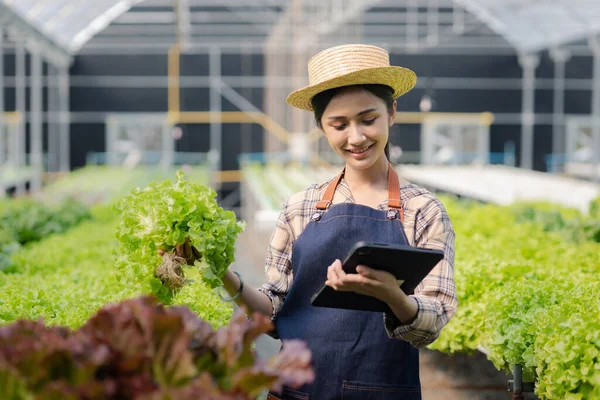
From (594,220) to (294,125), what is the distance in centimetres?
1224

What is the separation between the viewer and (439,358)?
16.0 ft

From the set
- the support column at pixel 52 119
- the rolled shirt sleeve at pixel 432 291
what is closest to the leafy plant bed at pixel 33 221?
the rolled shirt sleeve at pixel 432 291

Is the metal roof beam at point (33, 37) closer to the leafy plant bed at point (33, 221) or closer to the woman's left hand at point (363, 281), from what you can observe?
the leafy plant bed at point (33, 221)

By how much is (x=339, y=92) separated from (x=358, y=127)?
0.14 metres

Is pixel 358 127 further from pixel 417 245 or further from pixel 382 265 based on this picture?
pixel 382 265

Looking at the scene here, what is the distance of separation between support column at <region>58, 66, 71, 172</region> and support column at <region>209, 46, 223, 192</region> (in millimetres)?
3850

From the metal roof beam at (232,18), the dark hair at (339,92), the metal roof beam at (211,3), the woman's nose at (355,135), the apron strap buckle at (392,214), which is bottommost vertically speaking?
the apron strap buckle at (392,214)

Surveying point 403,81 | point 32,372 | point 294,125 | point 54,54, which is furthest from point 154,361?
point 54,54

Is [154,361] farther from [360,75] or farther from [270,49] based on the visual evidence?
[270,49]

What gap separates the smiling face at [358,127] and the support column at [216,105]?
21119 mm

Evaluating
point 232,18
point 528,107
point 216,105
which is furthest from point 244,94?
point 528,107

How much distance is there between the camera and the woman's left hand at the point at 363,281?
2.10 m

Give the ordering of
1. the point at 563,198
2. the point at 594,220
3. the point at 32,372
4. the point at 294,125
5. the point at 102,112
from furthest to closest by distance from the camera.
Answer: the point at 102,112
the point at 294,125
the point at 563,198
the point at 594,220
the point at 32,372

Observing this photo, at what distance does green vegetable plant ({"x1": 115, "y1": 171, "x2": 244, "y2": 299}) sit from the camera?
2469mm
